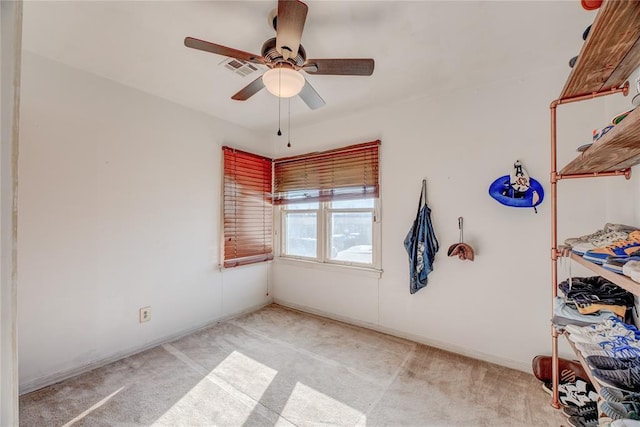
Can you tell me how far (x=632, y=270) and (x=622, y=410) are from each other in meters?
0.48

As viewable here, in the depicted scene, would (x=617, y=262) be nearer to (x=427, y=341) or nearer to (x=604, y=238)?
(x=604, y=238)

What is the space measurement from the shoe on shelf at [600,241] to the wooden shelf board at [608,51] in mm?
765

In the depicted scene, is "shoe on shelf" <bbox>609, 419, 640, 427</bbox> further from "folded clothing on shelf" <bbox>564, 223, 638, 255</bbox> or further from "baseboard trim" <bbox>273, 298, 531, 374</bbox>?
"baseboard trim" <bbox>273, 298, 531, 374</bbox>

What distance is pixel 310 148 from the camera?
3.40 m

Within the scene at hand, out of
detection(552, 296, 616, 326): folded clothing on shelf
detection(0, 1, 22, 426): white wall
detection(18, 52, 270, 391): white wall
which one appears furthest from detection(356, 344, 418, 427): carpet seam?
detection(18, 52, 270, 391): white wall

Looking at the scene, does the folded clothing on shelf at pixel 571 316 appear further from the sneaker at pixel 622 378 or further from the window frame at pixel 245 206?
the window frame at pixel 245 206

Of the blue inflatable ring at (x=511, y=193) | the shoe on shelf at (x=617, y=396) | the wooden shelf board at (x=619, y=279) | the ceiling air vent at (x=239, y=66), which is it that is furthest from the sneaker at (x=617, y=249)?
the ceiling air vent at (x=239, y=66)

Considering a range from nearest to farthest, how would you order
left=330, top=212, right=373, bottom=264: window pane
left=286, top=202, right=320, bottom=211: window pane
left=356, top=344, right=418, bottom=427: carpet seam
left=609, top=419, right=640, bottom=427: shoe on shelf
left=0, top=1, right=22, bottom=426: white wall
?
left=0, top=1, right=22, bottom=426: white wall
left=609, top=419, right=640, bottom=427: shoe on shelf
left=356, top=344, right=418, bottom=427: carpet seam
left=330, top=212, right=373, bottom=264: window pane
left=286, top=202, right=320, bottom=211: window pane

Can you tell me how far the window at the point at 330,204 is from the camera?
2.98m

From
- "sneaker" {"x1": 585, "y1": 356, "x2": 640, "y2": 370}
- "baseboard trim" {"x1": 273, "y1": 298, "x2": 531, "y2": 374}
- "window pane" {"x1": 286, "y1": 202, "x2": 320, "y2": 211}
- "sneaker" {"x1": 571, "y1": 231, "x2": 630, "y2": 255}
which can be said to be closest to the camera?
"sneaker" {"x1": 585, "y1": 356, "x2": 640, "y2": 370}

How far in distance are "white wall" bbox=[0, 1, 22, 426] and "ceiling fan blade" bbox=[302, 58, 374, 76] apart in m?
1.36

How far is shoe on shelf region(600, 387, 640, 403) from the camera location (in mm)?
917

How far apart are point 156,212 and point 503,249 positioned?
3.10 m

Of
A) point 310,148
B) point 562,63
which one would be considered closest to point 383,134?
point 310,148
